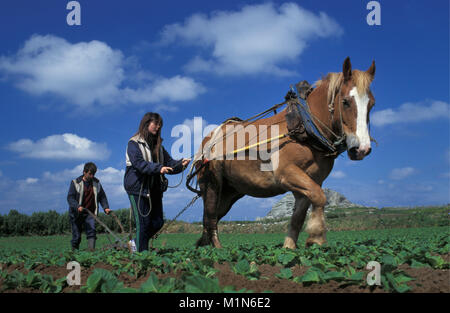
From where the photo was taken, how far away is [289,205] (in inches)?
1446

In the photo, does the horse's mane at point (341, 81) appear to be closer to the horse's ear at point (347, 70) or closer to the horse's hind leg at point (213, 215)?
the horse's ear at point (347, 70)

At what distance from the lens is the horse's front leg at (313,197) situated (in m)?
5.43

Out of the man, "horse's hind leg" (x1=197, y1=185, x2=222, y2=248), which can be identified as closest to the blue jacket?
"horse's hind leg" (x1=197, y1=185, x2=222, y2=248)

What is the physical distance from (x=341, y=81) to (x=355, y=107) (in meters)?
0.55

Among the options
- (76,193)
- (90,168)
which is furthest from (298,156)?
(76,193)

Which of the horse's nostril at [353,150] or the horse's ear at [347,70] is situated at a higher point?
the horse's ear at [347,70]

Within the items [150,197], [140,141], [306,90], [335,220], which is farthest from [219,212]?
[335,220]

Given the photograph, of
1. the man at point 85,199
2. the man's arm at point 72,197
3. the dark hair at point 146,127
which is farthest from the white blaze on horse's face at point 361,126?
the man's arm at point 72,197

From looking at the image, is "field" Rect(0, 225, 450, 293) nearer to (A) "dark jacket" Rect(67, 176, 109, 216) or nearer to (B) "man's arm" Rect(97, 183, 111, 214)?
(A) "dark jacket" Rect(67, 176, 109, 216)

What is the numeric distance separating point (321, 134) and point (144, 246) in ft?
10.8

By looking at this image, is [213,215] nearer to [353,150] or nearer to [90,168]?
[353,150]

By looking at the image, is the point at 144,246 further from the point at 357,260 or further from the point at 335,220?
the point at 335,220

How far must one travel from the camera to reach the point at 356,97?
17.1 ft
